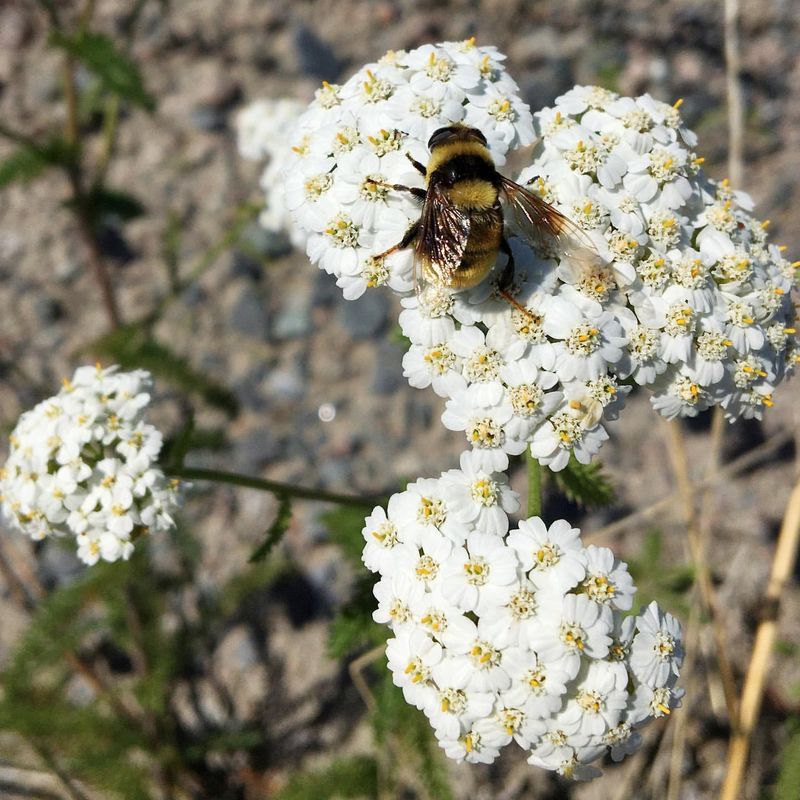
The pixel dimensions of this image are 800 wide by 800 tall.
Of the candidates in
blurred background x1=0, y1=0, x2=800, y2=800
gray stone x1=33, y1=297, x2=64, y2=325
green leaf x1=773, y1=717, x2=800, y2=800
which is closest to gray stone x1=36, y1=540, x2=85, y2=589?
blurred background x1=0, y1=0, x2=800, y2=800

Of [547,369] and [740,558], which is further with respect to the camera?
[740,558]

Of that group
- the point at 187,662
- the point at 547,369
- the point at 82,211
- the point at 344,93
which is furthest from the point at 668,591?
the point at 82,211

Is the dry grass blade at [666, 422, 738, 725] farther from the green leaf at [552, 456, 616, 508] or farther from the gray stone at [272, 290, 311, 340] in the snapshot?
the gray stone at [272, 290, 311, 340]

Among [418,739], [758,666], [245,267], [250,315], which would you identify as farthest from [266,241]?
[758,666]

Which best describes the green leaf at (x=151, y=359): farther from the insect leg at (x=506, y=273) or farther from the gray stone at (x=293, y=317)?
the insect leg at (x=506, y=273)

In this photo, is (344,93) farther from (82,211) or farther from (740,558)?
(740,558)

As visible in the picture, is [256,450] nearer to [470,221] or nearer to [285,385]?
[285,385]

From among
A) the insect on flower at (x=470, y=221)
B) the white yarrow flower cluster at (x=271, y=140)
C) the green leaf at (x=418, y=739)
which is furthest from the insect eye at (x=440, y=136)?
the green leaf at (x=418, y=739)

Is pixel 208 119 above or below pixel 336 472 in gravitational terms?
above
